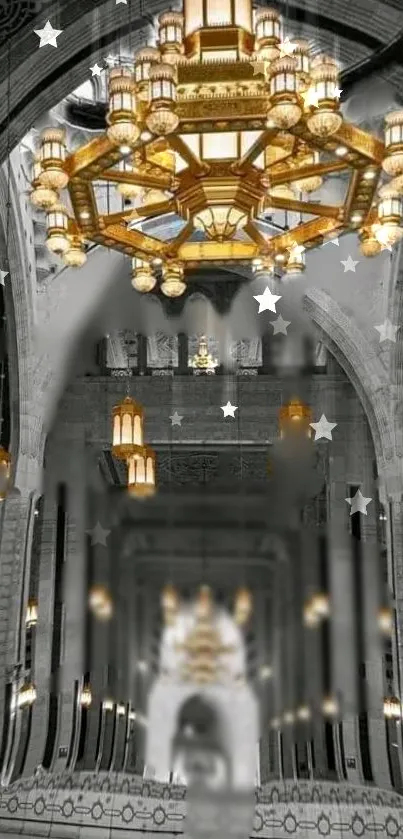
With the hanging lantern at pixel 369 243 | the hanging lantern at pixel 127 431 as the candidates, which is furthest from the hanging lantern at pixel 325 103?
the hanging lantern at pixel 127 431

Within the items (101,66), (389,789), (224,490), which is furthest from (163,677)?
(101,66)

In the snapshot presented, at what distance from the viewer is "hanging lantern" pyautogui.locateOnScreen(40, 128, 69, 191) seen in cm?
355

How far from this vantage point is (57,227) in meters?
3.98

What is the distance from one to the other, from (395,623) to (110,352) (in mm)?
6611

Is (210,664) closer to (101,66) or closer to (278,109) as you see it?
(278,109)

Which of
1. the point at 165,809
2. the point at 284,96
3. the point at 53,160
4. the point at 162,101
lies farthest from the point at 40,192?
the point at 165,809

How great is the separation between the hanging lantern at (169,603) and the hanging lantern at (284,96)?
13.3 ft

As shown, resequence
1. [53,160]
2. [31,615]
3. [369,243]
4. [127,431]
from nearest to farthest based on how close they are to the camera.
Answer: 1. [53,160]
2. [369,243]
3. [127,431]
4. [31,615]

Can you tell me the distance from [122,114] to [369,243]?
1.63m

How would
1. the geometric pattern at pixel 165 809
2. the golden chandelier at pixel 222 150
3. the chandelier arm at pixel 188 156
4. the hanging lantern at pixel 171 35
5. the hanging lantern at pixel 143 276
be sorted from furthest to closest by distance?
the hanging lantern at pixel 143 276
the geometric pattern at pixel 165 809
the hanging lantern at pixel 171 35
the chandelier arm at pixel 188 156
the golden chandelier at pixel 222 150

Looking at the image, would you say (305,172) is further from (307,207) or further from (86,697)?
(86,697)

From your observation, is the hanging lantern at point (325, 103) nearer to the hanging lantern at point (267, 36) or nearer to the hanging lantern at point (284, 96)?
the hanging lantern at point (284, 96)

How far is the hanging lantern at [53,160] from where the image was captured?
3.55 meters

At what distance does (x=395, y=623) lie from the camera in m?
7.39
